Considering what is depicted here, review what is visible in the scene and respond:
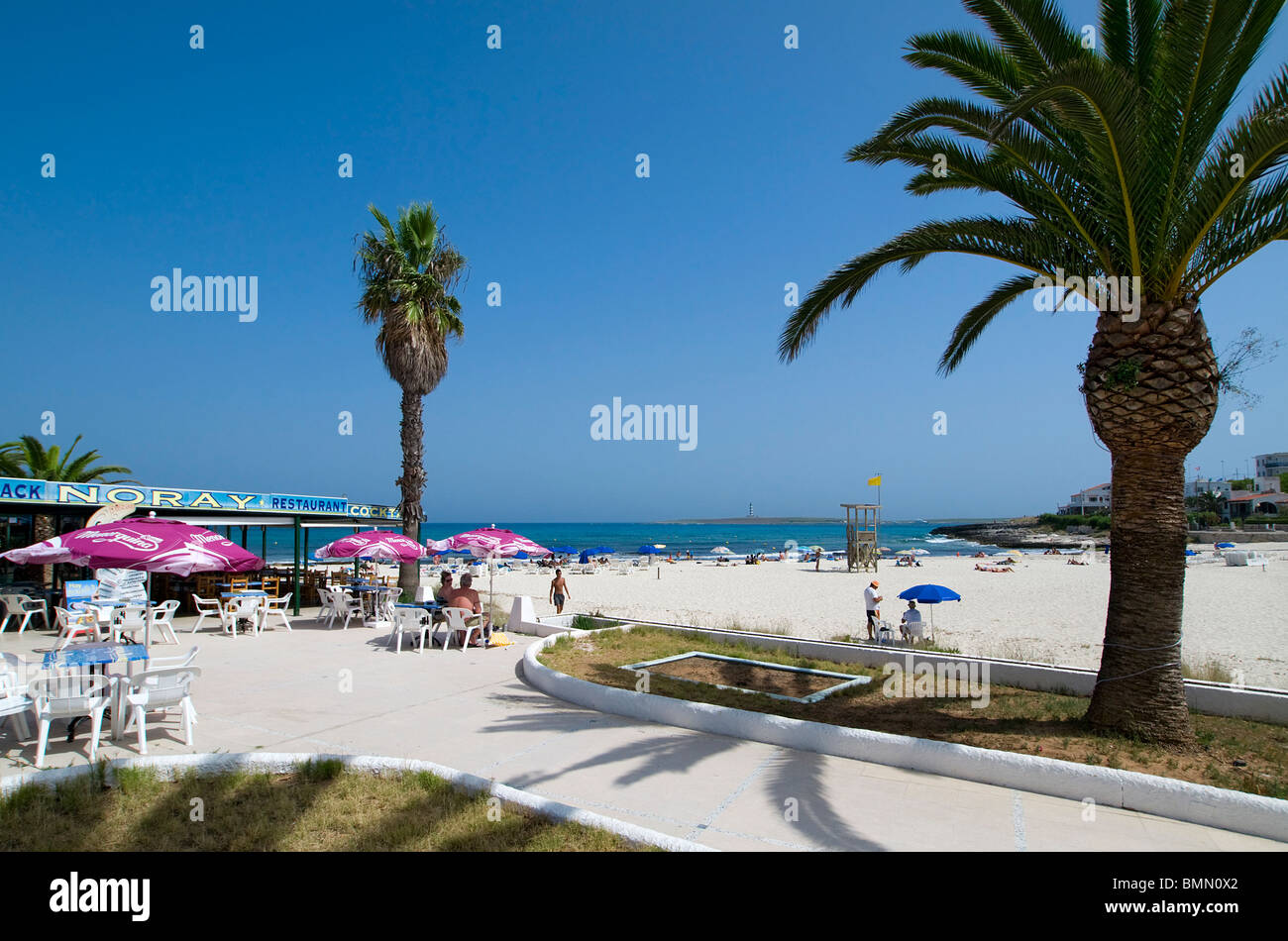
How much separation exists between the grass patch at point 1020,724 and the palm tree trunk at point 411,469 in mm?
7903

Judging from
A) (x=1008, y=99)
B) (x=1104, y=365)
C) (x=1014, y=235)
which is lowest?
(x=1104, y=365)

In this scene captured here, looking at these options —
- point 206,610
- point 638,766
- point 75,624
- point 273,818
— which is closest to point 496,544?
point 75,624

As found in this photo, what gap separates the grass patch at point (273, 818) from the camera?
14.9ft

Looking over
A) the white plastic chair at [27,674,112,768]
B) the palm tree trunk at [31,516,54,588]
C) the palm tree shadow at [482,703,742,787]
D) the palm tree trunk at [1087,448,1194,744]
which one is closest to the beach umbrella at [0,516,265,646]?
the white plastic chair at [27,674,112,768]

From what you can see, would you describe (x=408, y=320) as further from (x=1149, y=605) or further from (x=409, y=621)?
(x=1149, y=605)

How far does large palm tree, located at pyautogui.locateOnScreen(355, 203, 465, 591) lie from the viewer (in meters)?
17.2

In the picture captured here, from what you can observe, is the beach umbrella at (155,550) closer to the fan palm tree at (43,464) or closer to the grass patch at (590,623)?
the grass patch at (590,623)

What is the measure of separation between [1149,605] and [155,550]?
12565 millimetres

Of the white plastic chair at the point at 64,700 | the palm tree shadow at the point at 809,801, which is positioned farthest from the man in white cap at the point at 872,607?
the white plastic chair at the point at 64,700
